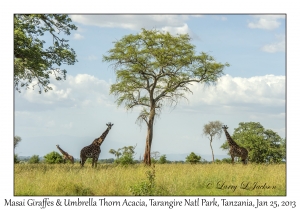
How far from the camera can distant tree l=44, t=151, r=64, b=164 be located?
102ft

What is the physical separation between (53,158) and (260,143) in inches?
838

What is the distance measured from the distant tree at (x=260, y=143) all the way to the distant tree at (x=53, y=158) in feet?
61.6

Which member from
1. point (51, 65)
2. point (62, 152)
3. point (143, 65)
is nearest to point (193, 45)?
point (143, 65)

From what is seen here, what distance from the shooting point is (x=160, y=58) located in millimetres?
26172

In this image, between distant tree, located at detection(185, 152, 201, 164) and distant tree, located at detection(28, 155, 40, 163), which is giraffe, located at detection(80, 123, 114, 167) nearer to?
distant tree, located at detection(28, 155, 40, 163)

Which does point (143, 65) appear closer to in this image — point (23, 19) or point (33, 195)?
point (23, 19)

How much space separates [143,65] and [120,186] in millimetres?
11356

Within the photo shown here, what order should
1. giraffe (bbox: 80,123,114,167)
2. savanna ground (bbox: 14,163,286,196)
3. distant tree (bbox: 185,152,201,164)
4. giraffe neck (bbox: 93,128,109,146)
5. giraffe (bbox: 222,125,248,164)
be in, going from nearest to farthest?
savanna ground (bbox: 14,163,286,196), giraffe (bbox: 80,123,114,167), giraffe neck (bbox: 93,128,109,146), giraffe (bbox: 222,125,248,164), distant tree (bbox: 185,152,201,164)

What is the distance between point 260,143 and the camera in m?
42.6

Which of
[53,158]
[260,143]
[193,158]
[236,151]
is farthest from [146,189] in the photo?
[260,143]

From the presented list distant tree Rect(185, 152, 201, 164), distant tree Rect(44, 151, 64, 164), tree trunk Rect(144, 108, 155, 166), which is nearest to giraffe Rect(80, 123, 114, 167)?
tree trunk Rect(144, 108, 155, 166)

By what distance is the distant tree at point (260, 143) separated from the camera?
42.0 m

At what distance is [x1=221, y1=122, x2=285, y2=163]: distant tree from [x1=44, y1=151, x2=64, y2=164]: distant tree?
18764 mm
